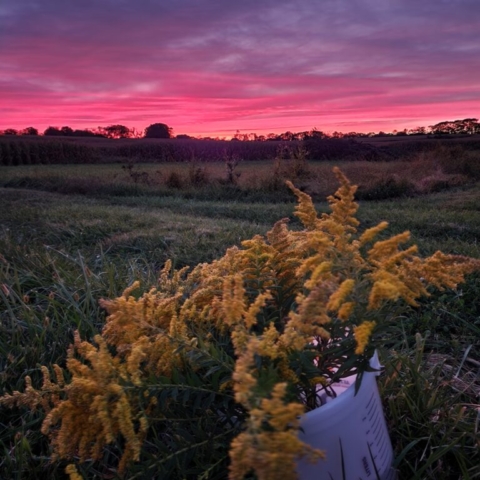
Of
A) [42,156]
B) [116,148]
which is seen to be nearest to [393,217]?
[42,156]

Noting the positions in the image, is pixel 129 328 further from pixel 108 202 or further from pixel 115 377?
pixel 108 202

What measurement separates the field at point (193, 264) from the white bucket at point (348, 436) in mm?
148

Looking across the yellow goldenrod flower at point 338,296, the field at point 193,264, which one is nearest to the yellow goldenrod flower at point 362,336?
the yellow goldenrod flower at point 338,296

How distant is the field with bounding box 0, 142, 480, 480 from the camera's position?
1761mm

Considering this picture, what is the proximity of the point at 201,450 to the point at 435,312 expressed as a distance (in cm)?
238

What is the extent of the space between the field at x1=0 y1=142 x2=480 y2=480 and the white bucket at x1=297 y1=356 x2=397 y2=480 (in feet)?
0.49

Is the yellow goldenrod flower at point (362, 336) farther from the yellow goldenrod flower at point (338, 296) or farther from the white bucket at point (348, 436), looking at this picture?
the white bucket at point (348, 436)

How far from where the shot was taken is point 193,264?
414cm

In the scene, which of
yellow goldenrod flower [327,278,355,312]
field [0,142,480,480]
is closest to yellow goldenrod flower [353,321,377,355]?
yellow goldenrod flower [327,278,355,312]

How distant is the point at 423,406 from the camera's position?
1.87 metres

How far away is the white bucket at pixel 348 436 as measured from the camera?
3.79 ft

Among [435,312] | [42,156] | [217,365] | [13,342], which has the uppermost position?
[42,156]

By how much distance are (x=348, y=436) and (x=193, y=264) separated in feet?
9.86

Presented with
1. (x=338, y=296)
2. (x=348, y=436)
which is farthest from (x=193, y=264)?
(x=338, y=296)
